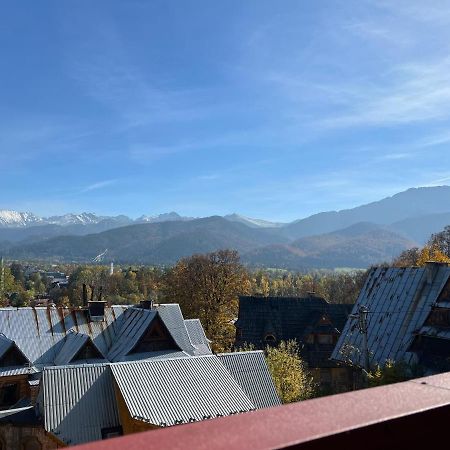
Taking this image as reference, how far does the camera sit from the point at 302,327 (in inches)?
1411

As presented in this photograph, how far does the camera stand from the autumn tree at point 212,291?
43.6 meters

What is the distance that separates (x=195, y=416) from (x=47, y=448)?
19.9 feet

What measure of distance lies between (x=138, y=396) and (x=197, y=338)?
49.3 ft

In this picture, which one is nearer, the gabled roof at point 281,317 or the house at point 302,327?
the house at point 302,327

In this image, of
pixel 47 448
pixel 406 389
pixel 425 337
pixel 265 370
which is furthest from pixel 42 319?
pixel 406 389

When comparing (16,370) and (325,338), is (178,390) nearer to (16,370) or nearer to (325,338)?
(16,370)

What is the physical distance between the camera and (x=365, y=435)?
1.62 metres

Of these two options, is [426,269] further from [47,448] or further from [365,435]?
[365,435]

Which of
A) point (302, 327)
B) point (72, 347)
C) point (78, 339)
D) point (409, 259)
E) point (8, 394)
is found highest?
point (409, 259)

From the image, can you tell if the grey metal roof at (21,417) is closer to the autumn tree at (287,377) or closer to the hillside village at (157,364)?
the hillside village at (157,364)

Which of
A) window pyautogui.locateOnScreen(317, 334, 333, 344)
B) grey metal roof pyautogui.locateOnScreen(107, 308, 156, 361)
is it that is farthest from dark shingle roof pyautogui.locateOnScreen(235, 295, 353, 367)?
grey metal roof pyautogui.locateOnScreen(107, 308, 156, 361)

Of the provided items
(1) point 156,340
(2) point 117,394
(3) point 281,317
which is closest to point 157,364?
(2) point 117,394

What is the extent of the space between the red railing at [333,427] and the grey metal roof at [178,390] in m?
15.4

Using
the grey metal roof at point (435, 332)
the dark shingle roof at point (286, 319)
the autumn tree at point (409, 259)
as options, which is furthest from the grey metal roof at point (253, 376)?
the autumn tree at point (409, 259)
